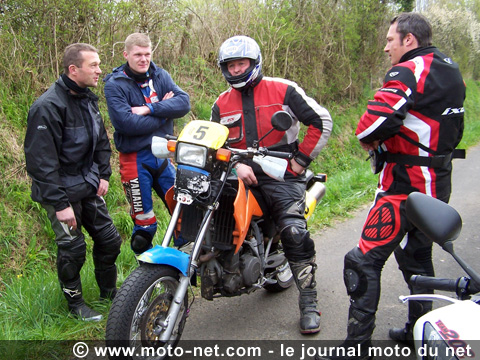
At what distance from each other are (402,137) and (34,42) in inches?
193

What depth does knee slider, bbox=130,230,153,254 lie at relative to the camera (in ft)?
14.0

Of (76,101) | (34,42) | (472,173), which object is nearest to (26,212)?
(76,101)

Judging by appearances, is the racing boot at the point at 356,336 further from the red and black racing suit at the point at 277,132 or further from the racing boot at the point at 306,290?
the red and black racing suit at the point at 277,132

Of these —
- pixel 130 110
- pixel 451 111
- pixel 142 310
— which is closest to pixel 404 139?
pixel 451 111

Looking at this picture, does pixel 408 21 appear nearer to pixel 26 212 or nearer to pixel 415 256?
pixel 415 256

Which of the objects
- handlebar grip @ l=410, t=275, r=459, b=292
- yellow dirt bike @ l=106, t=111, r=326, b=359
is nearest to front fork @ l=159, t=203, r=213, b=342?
yellow dirt bike @ l=106, t=111, r=326, b=359

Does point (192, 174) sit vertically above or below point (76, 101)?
below

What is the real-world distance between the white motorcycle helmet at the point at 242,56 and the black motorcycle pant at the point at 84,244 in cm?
145

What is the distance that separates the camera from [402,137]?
9.61 feet

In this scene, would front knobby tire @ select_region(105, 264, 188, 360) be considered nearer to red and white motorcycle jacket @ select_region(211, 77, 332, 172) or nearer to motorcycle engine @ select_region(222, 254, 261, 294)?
motorcycle engine @ select_region(222, 254, 261, 294)

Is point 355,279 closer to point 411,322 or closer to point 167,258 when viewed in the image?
point 411,322

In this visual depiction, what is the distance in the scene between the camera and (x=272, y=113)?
3621 millimetres

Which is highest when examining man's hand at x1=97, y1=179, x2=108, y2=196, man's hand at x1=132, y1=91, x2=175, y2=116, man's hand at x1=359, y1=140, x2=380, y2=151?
man's hand at x1=132, y1=91, x2=175, y2=116

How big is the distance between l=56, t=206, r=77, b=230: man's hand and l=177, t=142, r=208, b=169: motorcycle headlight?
0.95 metres
